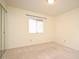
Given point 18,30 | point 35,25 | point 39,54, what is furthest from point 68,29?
point 18,30

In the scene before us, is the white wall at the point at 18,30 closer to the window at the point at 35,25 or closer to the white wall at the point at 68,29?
the window at the point at 35,25

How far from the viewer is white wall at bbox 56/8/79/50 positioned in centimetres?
385

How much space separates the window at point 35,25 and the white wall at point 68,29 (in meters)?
1.37

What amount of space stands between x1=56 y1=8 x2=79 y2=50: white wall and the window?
4.49 feet

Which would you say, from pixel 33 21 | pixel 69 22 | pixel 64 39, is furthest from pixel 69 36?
pixel 33 21

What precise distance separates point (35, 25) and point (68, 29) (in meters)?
2.13

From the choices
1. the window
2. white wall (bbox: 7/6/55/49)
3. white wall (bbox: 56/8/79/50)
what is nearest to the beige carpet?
white wall (bbox: 7/6/55/49)

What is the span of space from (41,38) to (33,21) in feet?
4.38

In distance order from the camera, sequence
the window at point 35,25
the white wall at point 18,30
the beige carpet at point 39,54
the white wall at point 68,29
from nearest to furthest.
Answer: the beige carpet at point 39,54
the white wall at point 18,30
the white wall at point 68,29
the window at point 35,25

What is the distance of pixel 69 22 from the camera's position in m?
4.29

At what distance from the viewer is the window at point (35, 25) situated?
4420 mm

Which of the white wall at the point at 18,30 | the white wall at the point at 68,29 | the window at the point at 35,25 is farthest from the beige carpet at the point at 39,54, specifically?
the window at the point at 35,25

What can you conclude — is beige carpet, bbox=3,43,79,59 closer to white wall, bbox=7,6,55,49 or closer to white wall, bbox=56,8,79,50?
white wall, bbox=7,6,55,49

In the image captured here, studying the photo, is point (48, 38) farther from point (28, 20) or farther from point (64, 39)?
point (28, 20)
